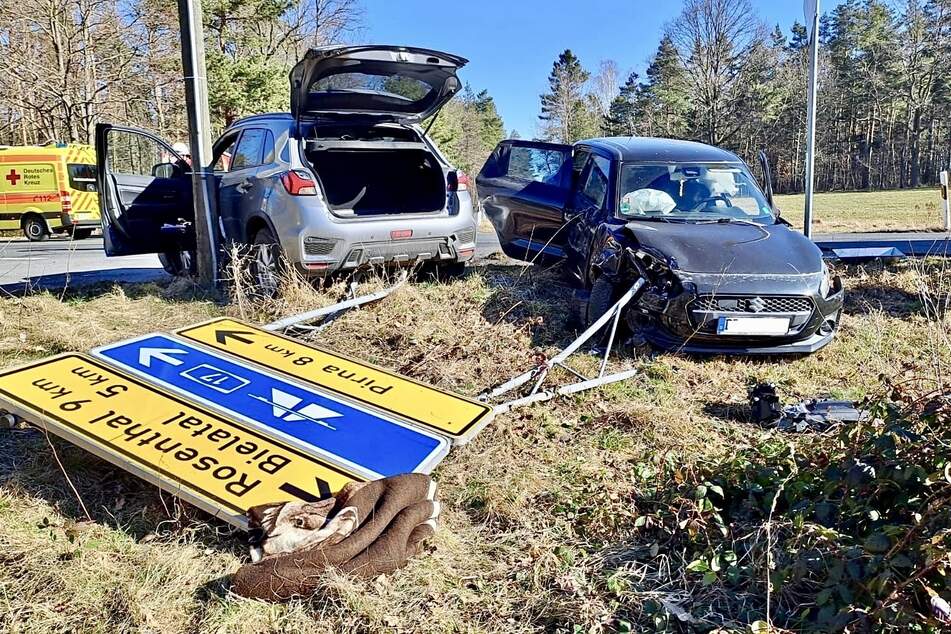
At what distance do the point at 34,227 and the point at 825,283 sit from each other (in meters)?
19.1

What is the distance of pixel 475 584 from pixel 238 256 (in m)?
4.85

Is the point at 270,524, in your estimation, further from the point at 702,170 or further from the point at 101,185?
the point at 101,185

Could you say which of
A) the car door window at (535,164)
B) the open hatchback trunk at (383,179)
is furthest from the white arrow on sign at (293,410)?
the car door window at (535,164)

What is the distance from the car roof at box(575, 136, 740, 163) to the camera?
6.33 meters

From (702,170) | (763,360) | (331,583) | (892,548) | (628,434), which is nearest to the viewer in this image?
(892,548)

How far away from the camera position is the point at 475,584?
2.63m

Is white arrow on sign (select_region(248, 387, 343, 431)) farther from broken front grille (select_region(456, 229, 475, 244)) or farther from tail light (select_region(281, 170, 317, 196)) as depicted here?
broken front grille (select_region(456, 229, 475, 244))

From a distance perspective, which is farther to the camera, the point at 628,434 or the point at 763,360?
the point at 763,360

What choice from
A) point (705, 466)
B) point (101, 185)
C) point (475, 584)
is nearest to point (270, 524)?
point (475, 584)

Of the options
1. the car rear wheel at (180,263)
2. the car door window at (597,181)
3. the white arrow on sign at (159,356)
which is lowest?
the white arrow on sign at (159,356)

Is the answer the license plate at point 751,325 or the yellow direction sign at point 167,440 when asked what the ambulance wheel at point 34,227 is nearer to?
the yellow direction sign at point 167,440

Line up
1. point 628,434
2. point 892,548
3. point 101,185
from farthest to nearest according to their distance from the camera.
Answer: point 101,185 < point 628,434 < point 892,548

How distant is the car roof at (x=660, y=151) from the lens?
633 centimetres

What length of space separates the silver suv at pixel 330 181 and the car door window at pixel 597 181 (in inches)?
47.8
